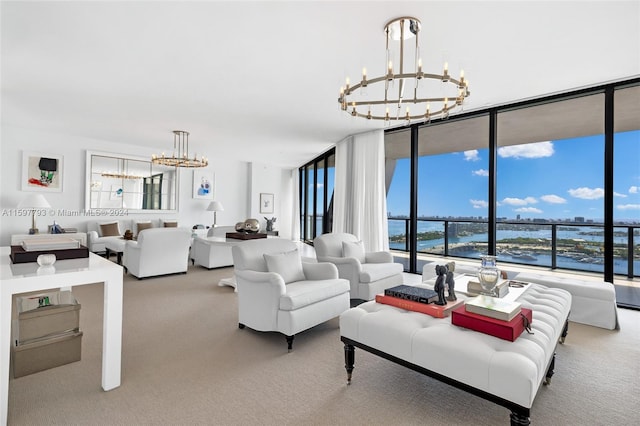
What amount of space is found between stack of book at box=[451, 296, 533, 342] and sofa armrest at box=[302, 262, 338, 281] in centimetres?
145

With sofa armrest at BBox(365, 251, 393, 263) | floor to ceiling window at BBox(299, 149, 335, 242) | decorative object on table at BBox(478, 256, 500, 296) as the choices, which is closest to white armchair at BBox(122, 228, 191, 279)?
sofa armrest at BBox(365, 251, 393, 263)

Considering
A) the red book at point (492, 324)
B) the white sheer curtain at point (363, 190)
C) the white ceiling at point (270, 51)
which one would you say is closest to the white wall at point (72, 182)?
the white ceiling at point (270, 51)

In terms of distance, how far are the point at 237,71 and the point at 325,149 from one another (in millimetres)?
4511

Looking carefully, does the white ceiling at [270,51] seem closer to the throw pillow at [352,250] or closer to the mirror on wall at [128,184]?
the throw pillow at [352,250]

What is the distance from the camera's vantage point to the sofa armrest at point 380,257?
14.0 feet

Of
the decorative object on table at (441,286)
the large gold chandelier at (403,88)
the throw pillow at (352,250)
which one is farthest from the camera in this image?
the throw pillow at (352,250)

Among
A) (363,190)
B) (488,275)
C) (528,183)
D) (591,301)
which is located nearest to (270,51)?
(488,275)

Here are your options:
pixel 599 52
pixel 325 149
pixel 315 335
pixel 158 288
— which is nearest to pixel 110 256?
pixel 158 288

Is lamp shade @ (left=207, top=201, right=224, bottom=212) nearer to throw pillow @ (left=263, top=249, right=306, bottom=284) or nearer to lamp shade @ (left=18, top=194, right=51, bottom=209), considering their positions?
lamp shade @ (left=18, top=194, right=51, bottom=209)

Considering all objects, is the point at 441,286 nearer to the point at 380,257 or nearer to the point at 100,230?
the point at 380,257

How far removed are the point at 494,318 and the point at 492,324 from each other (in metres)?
0.05

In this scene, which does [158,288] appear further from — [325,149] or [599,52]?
[599,52]

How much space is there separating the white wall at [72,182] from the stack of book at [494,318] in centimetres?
763

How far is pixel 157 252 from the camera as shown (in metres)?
4.93
